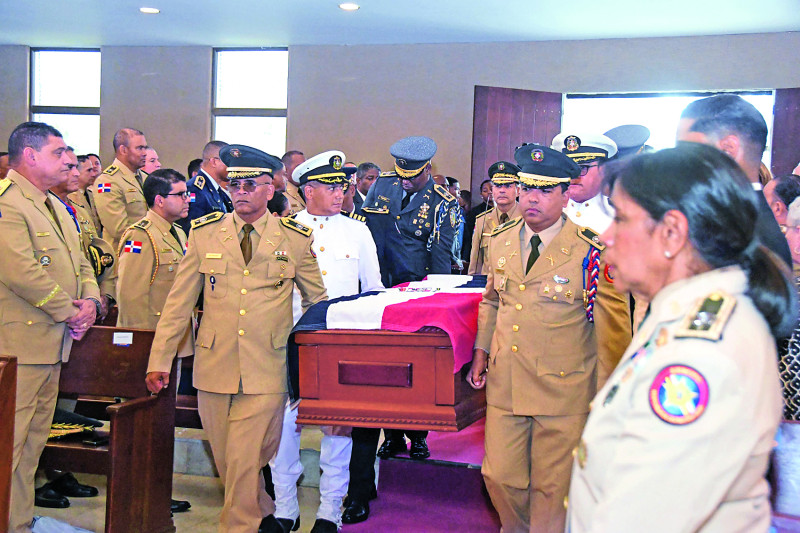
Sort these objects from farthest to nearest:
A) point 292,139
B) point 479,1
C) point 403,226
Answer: point 292,139, point 479,1, point 403,226

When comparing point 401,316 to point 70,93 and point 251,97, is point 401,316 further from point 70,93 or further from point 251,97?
point 70,93

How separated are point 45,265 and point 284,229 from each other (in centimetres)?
106

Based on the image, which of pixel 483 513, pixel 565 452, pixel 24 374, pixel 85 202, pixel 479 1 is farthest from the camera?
pixel 479 1

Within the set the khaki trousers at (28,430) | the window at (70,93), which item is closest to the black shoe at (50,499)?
the khaki trousers at (28,430)

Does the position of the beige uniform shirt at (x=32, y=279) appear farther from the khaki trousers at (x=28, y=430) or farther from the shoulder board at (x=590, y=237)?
the shoulder board at (x=590, y=237)

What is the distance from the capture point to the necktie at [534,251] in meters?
3.08

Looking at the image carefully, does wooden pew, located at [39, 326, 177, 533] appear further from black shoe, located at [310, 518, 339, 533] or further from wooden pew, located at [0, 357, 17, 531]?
wooden pew, located at [0, 357, 17, 531]

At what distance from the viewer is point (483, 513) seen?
387 cm

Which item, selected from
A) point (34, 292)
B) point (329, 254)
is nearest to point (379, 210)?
point (329, 254)

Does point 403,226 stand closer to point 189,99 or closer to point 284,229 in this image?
point 284,229

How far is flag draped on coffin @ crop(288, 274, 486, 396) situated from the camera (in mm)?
2818

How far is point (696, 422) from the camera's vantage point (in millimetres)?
1102

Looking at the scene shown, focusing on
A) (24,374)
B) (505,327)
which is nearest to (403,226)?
(505,327)

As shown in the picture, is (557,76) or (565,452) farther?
(557,76)
